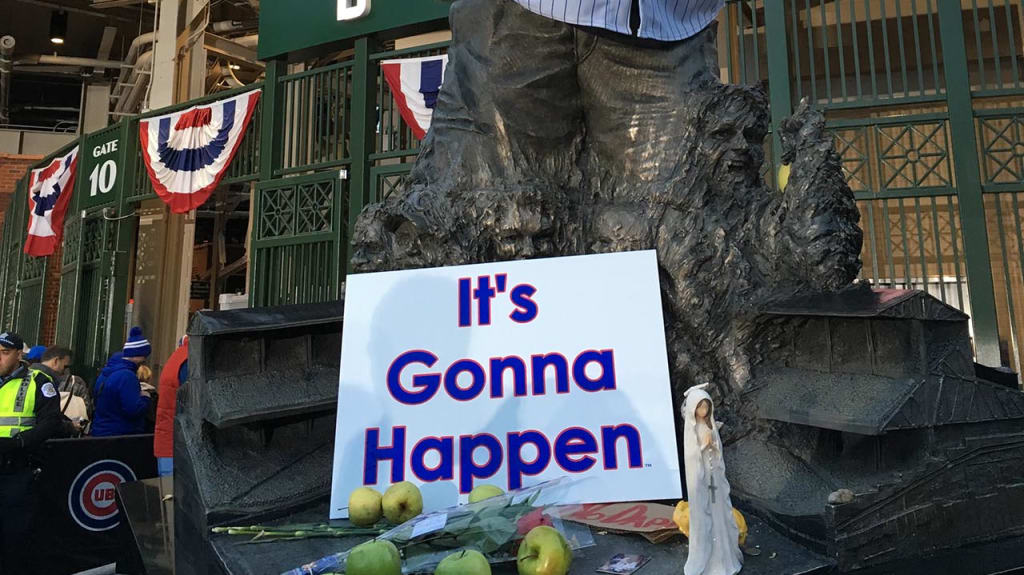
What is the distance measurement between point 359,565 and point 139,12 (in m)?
18.2

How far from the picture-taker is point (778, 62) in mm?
6504

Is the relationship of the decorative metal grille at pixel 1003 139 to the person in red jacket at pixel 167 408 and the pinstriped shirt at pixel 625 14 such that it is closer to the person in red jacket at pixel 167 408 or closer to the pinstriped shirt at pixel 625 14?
the pinstriped shirt at pixel 625 14

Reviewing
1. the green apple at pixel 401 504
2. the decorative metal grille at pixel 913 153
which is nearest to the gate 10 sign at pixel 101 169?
the decorative metal grille at pixel 913 153

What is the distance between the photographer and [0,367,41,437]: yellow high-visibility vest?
13.2ft

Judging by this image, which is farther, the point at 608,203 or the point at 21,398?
the point at 21,398

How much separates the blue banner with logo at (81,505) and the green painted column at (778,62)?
233 inches

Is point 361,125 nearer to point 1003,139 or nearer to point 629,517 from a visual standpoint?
point 1003,139

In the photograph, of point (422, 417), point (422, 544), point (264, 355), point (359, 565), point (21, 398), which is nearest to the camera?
point (359, 565)

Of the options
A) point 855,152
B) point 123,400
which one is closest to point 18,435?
point 123,400

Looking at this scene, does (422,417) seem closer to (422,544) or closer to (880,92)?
(422,544)

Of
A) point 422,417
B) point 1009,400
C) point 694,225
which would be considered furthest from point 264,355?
point 1009,400

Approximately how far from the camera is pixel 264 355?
2553 mm

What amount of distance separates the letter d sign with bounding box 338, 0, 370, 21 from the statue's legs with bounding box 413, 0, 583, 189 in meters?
5.48

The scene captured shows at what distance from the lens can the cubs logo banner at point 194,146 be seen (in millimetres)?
8609
